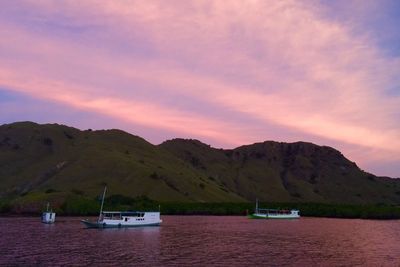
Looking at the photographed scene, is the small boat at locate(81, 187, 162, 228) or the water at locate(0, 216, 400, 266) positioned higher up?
the small boat at locate(81, 187, 162, 228)

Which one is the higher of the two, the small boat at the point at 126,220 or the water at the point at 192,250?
the small boat at the point at 126,220

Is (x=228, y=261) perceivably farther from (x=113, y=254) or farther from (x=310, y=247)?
(x=310, y=247)

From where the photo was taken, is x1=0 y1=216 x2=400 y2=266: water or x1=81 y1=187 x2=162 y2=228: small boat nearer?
x1=0 y1=216 x2=400 y2=266: water

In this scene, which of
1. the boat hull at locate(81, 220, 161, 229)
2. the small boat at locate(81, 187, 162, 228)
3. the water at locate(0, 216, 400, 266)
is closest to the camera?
the water at locate(0, 216, 400, 266)

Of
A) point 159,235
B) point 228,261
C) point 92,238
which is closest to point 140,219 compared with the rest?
point 159,235

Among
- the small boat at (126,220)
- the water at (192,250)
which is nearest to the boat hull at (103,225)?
the small boat at (126,220)

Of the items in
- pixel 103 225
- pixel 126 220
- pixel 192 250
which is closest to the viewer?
pixel 192 250

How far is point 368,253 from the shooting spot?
9431 cm

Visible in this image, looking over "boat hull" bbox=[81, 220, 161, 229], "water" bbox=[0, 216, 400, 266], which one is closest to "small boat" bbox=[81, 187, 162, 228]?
"boat hull" bbox=[81, 220, 161, 229]

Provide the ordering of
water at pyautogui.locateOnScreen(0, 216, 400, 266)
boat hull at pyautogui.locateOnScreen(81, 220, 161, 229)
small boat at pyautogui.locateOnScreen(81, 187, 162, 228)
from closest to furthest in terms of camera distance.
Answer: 1. water at pyautogui.locateOnScreen(0, 216, 400, 266)
2. boat hull at pyautogui.locateOnScreen(81, 220, 161, 229)
3. small boat at pyautogui.locateOnScreen(81, 187, 162, 228)

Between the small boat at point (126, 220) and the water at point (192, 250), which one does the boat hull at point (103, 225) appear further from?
the water at point (192, 250)

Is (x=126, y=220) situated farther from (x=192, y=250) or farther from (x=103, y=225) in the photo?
(x=192, y=250)

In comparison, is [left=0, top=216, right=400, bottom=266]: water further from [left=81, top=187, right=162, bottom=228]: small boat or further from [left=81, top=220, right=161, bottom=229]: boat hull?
[left=81, top=187, right=162, bottom=228]: small boat

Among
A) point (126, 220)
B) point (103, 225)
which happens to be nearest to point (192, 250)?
point (103, 225)
